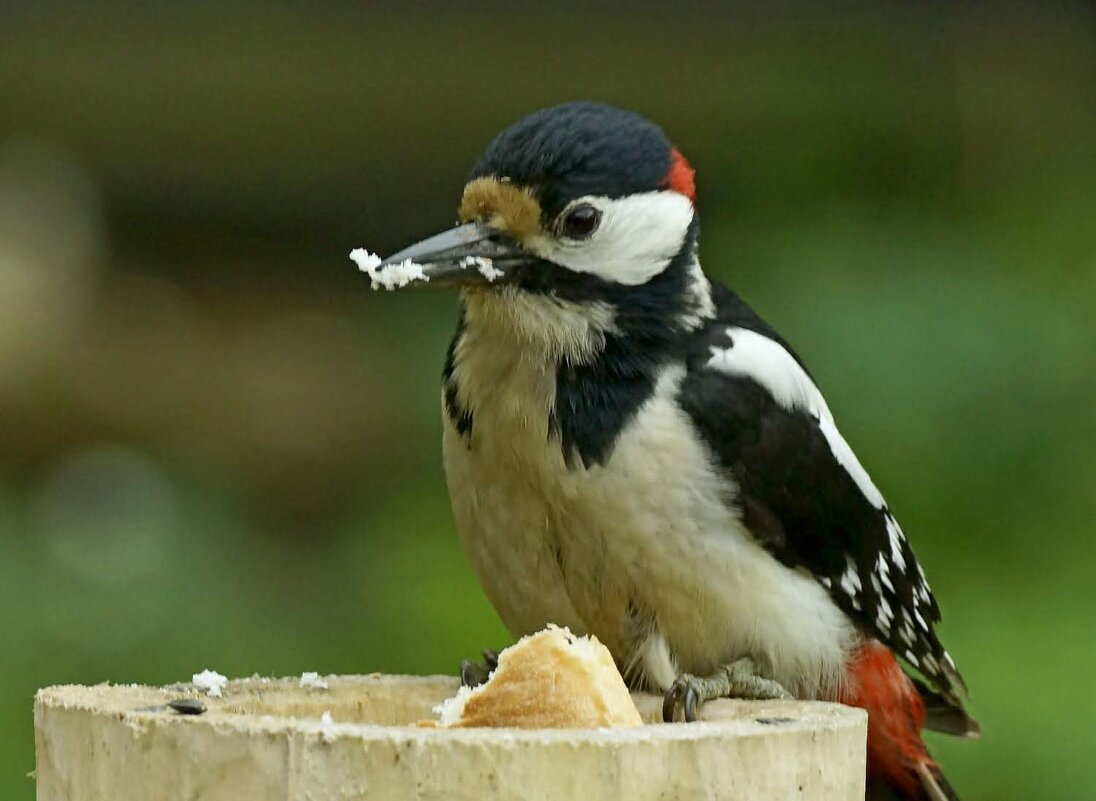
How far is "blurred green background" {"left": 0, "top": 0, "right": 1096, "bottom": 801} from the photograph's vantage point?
3.38 meters

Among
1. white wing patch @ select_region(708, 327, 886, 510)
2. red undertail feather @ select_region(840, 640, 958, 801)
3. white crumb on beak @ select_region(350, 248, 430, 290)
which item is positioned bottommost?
red undertail feather @ select_region(840, 640, 958, 801)

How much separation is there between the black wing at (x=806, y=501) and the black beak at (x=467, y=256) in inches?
9.4

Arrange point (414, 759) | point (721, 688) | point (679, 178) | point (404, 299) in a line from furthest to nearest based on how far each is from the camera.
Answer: point (404, 299) < point (679, 178) < point (721, 688) < point (414, 759)

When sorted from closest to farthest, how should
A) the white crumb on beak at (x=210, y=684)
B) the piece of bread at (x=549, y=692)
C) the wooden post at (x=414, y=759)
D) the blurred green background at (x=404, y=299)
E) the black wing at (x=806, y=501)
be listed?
the wooden post at (x=414, y=759) < the piece of bread at (x=549, y=692) < the white crumb on beak at (x=210, y=684) < the black wing at (x=806, y=501) < the blurred green background at (x=404, y=299)

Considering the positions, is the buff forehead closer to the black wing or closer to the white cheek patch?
the white cheek patch

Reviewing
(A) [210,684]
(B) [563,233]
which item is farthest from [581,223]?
(A) [210,684]

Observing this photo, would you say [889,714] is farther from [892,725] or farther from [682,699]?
[682,699]

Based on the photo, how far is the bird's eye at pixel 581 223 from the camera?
2035 millimetres

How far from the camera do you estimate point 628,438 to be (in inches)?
80.0

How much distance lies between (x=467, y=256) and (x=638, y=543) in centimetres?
35

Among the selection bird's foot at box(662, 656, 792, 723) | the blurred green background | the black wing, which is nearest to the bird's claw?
bird's foot at box(662, 656, 792, 723)

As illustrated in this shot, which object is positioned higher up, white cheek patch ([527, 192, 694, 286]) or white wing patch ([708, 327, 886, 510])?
white cheek patch ([527, 192, 694, 286])

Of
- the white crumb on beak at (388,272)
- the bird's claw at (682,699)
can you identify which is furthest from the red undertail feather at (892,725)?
the white crumb on beak at (388,272)

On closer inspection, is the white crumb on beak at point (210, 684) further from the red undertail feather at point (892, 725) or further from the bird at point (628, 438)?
the red undertail feather at point (892, 725)
